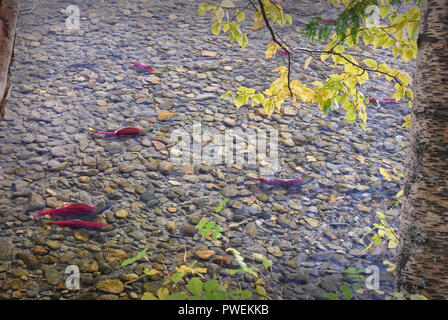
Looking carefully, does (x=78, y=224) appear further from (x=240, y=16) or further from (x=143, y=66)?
(x=143, y=66)

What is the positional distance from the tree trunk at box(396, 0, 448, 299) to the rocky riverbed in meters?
0.51

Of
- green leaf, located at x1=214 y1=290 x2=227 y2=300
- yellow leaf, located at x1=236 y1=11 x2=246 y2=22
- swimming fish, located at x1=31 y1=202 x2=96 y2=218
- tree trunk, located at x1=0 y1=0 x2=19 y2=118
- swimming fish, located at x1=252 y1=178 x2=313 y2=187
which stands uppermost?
yellow leaf, located at x1=236 y1=11 x2=246 y2=22

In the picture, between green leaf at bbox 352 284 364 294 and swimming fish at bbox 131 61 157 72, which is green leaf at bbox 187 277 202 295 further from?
swimming fish at bbox 131 61 157 72

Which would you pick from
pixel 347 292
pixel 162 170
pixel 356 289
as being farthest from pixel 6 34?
pixel 356 289

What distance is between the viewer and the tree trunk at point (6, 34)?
1500mm

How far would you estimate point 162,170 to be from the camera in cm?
291

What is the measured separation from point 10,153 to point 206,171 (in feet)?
5.23

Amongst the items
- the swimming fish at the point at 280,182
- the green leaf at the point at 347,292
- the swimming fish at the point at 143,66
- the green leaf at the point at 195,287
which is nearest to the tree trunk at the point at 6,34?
the green leaf at the point at 195,287

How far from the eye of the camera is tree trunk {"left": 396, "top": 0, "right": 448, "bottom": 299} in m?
1.46

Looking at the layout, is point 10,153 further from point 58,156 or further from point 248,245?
point 248,245

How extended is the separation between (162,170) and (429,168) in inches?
77.0

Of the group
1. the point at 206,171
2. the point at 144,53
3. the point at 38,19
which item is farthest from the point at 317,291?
the point at 38,19

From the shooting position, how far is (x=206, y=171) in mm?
2977

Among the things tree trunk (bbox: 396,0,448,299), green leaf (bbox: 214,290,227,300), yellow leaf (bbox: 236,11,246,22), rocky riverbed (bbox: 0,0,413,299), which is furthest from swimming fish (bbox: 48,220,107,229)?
tree trunk (bbox: 396,0,448,299)
